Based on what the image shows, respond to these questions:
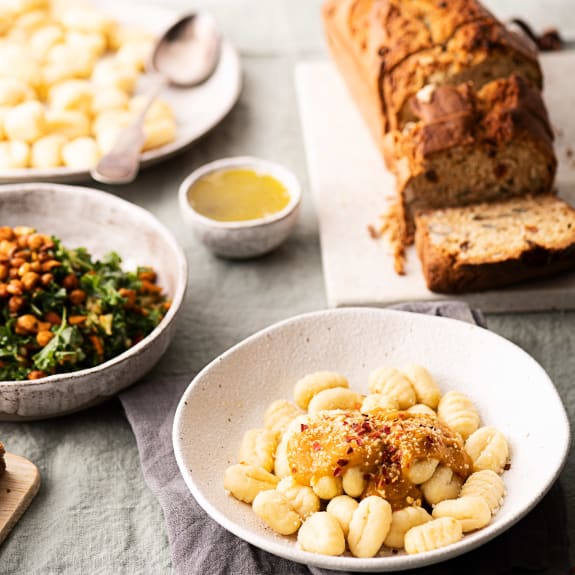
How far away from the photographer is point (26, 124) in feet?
10.7

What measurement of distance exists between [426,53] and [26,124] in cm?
147

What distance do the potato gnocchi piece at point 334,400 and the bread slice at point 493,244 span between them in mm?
722

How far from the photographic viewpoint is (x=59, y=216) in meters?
2.93

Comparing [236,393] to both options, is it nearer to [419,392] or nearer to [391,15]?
[419,392]

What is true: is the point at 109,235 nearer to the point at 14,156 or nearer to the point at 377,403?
the point at 14,156

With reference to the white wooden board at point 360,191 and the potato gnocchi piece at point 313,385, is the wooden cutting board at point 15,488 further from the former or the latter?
the white wooden board at point 360,191

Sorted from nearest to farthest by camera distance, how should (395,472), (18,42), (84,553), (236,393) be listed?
(395,472), (84,553), (236,393), (18,42)

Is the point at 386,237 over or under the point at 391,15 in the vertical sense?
under

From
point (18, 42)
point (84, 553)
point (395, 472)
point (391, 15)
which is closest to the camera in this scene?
point (395, 472)

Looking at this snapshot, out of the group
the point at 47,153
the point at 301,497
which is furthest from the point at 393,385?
the point at 47,153

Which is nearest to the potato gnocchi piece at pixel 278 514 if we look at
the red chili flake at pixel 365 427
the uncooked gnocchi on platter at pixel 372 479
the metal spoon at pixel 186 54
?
the uncooked gnocchi on platter at pixel 372 479

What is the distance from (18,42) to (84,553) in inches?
102

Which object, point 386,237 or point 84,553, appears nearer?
point 84,553

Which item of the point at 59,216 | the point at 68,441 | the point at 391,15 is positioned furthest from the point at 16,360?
the point at 391,15
